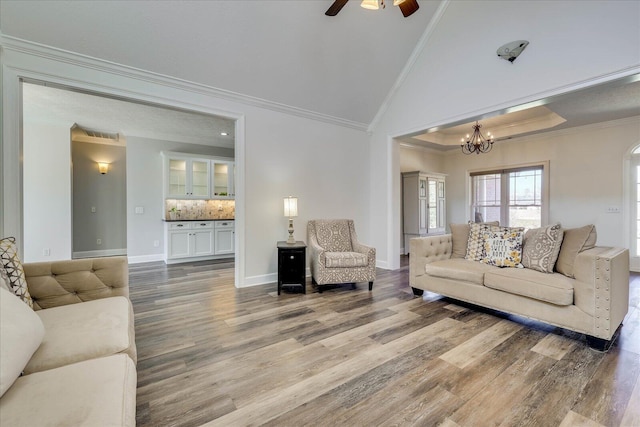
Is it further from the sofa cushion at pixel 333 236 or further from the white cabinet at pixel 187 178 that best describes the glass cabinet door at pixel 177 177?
the sofa cushion at pixel 333 236

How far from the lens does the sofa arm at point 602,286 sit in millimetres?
2113

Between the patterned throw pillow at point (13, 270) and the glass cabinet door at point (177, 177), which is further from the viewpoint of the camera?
the glass cabinet door at point (177, 177)

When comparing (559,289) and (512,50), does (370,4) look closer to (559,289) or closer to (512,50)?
(512,50)

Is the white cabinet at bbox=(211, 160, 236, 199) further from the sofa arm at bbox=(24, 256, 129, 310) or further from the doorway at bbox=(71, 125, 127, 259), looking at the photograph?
the sofa arm at bbox=(24, 256, 129, 310)

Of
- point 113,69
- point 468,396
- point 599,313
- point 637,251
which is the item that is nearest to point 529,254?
point 599,313

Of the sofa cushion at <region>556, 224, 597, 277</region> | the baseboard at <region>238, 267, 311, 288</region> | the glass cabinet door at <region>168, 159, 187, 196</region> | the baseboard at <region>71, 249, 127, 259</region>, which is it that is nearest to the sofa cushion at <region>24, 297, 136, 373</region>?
the baseboard at <region>238, 267, 311, 288</region>

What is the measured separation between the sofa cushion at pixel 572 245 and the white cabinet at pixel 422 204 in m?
3.53

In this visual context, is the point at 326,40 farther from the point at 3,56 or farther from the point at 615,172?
the point at 615,172

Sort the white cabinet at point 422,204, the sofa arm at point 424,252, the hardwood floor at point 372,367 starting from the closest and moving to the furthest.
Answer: the hardwood floor at point 372,367 < the sofa arm at point 424,252 < the white cabinet at point 422,204

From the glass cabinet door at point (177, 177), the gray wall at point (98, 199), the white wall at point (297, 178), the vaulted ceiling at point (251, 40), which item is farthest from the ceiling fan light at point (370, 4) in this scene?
the gray wall at point (98, 199)

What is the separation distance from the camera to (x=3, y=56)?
8.43ft

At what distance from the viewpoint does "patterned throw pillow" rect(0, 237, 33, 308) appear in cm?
162

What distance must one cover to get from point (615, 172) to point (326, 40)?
5.53 meters

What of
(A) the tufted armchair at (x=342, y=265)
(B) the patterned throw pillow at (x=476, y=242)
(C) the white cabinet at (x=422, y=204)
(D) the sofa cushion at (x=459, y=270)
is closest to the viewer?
(D) the sofa cushion at (x=459, y=270)
